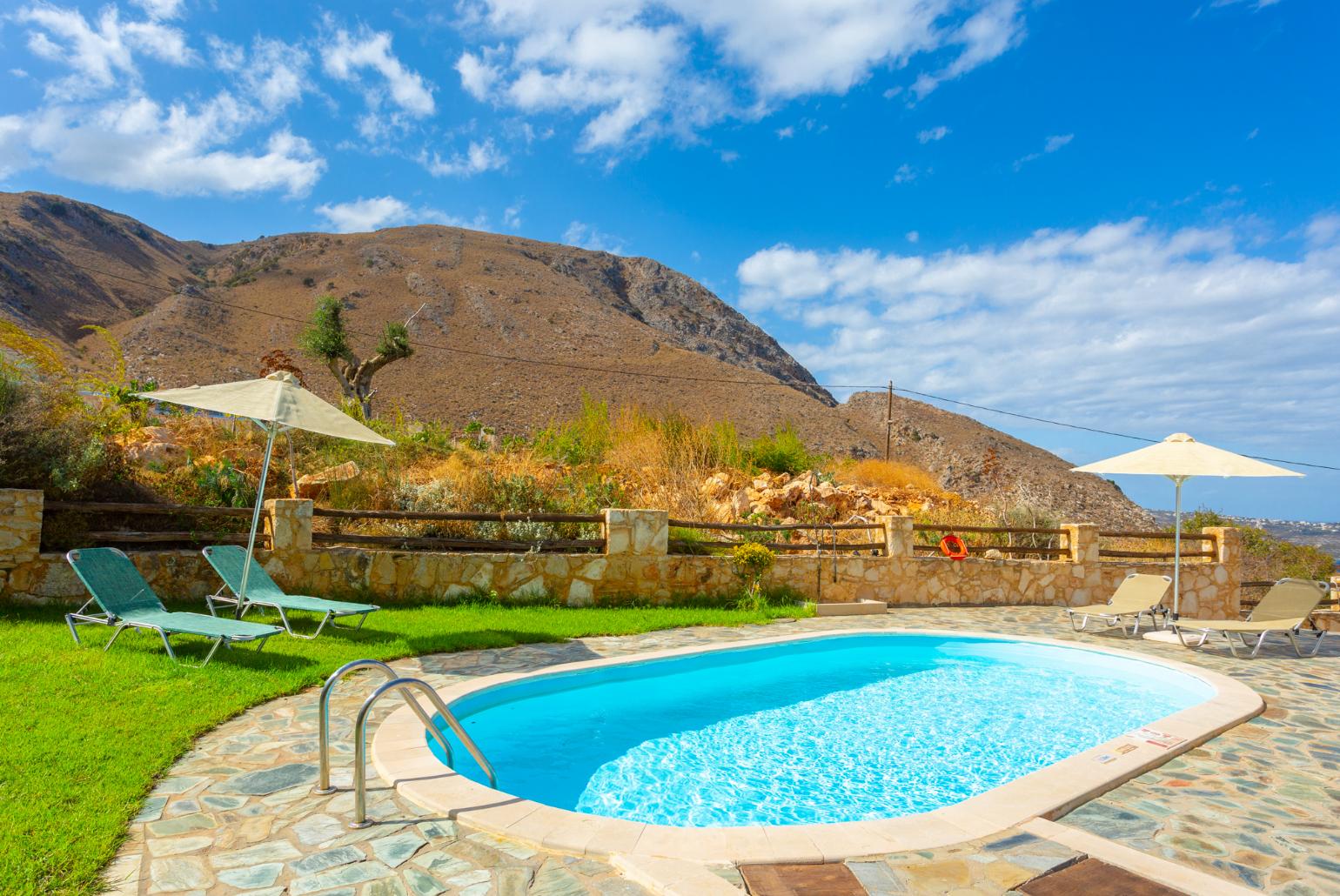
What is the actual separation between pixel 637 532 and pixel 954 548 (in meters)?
5.31

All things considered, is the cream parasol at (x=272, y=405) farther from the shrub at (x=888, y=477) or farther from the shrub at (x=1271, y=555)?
the shrub at (x=1271, y=555)

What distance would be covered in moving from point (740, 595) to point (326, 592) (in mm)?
5244

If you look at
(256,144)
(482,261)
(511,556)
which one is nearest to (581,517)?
(511,556)

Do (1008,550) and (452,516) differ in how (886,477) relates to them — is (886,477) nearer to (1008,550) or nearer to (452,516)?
(1008,550)

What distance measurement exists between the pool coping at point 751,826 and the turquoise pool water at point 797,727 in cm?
63

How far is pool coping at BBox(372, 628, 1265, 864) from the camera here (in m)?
A: 3.03

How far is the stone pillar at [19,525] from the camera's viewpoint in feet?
23.6

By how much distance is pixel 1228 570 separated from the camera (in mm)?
12305

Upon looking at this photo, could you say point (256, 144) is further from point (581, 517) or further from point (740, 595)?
point (740, 595)

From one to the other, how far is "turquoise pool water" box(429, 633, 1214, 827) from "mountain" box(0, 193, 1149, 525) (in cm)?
2133

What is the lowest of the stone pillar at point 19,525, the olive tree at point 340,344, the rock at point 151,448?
the stone pillar at point 19,525

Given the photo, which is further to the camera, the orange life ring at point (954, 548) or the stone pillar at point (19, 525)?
the orange life ring at point (954, 548)

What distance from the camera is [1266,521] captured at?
25453mm

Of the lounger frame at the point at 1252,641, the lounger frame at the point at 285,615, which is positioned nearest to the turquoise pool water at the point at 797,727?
the lounger frame at the point at 1252,641
